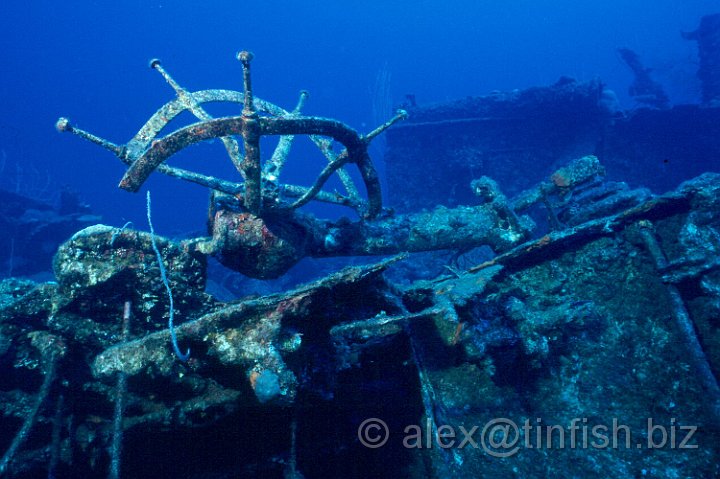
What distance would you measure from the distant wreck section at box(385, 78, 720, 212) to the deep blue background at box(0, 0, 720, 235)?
70416 millimetres

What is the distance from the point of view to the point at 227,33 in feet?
474

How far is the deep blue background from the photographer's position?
97.0 m

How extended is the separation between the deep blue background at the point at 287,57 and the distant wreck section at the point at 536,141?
2772 inches

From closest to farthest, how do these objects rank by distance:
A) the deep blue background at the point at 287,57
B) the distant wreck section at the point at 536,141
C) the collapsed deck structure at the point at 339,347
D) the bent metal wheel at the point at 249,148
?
the collapsed deck structure at the point at 339,347 < the bent metal wheel at the point at 249,148 < the distant wreck section at the point at 536,141 < the deep blue background at the point at 287,57

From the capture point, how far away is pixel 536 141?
11.2 m

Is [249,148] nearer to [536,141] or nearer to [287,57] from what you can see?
[536,141]

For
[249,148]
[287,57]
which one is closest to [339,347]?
[249,148]

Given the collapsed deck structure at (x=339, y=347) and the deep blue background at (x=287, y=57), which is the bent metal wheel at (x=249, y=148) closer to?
the collapsed deck structure at (x=339, y=347)

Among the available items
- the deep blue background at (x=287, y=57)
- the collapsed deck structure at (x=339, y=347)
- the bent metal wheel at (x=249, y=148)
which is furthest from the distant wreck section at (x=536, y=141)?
the deep blue background at (x=287, y=57)

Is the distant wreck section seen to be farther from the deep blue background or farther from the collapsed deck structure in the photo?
the deep blue background

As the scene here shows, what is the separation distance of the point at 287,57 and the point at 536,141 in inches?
6328

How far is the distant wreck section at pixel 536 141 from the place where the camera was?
955 cm

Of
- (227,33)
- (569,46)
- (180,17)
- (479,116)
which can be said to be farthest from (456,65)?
(479,116)

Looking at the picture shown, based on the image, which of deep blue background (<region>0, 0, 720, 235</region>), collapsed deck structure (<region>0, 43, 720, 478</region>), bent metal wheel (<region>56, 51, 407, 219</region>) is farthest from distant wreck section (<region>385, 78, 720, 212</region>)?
deep blue background (<region>0, 0, 720, 235</region>)
